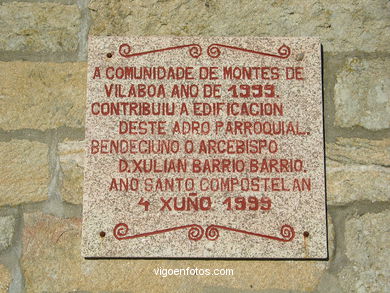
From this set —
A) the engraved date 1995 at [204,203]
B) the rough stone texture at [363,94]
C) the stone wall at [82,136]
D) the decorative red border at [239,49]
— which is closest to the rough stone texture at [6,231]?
the stone wall at [82,136]

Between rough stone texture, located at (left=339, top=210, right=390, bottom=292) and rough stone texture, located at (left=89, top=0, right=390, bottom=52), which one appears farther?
rough stone texture, located at (left=89, top=0, right=390, bottom=52)

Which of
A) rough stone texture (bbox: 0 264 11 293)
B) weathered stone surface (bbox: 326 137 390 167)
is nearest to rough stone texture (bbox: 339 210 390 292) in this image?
weathered stone surface (bbox: 326 137 390 167)

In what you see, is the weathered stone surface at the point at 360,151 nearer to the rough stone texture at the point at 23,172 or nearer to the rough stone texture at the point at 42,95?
the rough stone texture at the point at 42,95

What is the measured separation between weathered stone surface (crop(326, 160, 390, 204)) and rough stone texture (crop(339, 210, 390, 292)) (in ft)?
0.30

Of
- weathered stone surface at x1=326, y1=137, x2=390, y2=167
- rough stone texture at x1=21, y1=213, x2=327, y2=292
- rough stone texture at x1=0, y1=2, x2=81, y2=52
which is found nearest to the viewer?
rough stone texture at x1=21, y1=213, x2=327, y2=292

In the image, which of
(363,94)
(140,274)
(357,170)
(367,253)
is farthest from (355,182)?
(140,274)

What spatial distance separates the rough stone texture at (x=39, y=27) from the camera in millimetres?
2049

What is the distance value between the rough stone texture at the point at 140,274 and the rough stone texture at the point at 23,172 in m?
0.25

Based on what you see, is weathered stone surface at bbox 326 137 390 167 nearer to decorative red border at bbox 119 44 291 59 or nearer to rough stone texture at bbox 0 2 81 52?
decorative red border at bbox 119 44 291 59

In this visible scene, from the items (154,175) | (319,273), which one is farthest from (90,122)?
(319,273)

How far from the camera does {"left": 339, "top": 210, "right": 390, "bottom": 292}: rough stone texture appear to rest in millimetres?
1851

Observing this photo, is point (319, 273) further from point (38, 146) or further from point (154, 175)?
point (38, 146)

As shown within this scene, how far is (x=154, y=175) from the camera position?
1.88 meters

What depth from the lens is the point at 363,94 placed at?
201 centimetres
